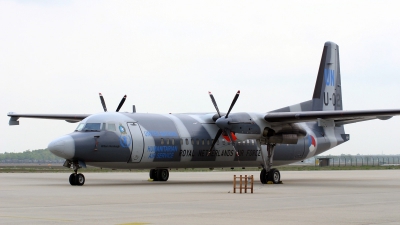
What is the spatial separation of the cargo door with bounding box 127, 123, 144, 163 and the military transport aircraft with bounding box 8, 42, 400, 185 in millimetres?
41

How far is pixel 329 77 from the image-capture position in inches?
1409

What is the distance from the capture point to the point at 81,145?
24.6m

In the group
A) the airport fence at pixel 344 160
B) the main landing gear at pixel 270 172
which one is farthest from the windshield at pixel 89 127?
the airport fence at pixel 344 160

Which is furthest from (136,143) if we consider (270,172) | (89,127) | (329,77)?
(329,77)

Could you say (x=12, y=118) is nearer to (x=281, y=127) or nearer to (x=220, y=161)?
(x=220, y=161)

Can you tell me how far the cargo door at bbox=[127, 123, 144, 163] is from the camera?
26.5 meters

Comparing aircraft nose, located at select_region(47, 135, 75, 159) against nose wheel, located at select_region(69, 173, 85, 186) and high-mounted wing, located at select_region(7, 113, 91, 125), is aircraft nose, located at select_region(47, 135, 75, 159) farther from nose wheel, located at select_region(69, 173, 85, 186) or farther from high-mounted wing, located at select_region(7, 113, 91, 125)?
high-mounted wing, located at select_region(7, 113, 91, 125)

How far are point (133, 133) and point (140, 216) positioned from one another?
13638 millimetres

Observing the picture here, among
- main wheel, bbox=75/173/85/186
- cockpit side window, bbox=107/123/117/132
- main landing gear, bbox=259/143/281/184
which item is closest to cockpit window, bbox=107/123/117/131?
cockpit side window, bbox=107/123/117/132

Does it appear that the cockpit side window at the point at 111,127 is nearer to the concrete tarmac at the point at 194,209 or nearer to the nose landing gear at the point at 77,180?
the nose landing gear at the point at 77,180

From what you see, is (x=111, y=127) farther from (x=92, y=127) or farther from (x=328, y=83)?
(x=328, y=83)

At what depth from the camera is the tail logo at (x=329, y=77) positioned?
35469mm

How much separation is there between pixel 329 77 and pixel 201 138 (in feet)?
32.6

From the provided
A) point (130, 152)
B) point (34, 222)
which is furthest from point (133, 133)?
point (34, 222)
